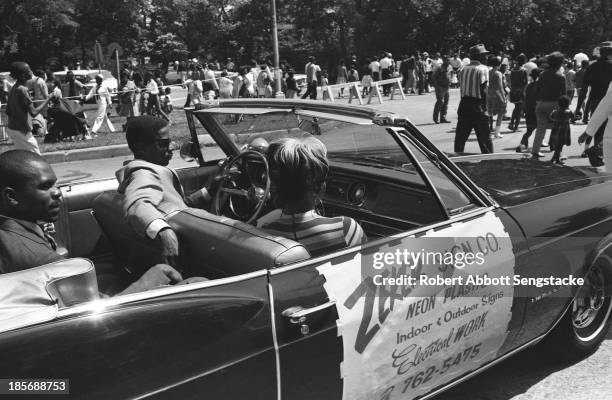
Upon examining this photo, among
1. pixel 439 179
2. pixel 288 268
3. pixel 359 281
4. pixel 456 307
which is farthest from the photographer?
pixel 439 179

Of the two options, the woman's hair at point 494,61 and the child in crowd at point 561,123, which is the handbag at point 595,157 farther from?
the woman's hair at point 494,61

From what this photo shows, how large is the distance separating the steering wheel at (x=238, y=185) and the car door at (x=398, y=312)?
97 centimetres

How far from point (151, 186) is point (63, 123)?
1154cm

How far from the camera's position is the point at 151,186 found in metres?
2.81

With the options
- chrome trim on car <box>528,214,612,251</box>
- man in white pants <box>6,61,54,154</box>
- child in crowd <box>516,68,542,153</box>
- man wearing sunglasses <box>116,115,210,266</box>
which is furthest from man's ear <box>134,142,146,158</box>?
child in crowd <box>516,68,542,153</box>

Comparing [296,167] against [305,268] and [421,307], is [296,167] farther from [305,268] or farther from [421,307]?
[421,307]

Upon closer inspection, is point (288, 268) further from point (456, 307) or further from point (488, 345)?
point (488, 345)

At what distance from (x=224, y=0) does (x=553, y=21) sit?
3213cm

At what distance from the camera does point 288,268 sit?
6.58 feet

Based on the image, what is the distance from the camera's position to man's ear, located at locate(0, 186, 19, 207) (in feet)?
7.00

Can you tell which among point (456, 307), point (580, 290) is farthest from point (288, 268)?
point (580, 290)

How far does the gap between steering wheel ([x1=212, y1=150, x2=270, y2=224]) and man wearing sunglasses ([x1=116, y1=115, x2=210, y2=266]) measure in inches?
10.2

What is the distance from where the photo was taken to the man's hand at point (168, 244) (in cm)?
239

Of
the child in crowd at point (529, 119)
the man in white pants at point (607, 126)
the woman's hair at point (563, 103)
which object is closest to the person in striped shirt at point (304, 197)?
the man in white pants at point (607, 126)
